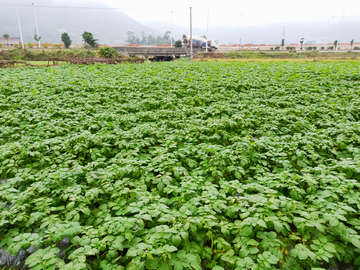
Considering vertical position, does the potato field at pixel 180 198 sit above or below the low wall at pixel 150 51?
below

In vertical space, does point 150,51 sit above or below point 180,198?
above

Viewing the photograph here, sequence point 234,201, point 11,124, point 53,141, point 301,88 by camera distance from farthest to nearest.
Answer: point 301,88 → point 11,124 → point 53,141 → point 234,201

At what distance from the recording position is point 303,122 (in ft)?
18.2

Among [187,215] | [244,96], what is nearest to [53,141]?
[187,215]

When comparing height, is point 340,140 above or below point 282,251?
above

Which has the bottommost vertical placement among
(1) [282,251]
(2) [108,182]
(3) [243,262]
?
(1) [282,251]

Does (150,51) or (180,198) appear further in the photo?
(150,51)

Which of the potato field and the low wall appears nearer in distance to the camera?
the potato field

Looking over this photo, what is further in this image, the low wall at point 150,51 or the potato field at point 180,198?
the low wall at point 150,51

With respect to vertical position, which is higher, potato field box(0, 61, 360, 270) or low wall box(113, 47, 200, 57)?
low wall box(113, 47, 200, 57)

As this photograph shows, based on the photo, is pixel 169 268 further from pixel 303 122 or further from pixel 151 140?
pixel 303 122

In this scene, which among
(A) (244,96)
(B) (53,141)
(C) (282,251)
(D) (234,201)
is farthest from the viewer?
(A) (244,96)

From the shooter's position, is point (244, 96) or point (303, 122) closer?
point (303, 122)

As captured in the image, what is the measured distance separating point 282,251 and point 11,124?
6975 millimetres
